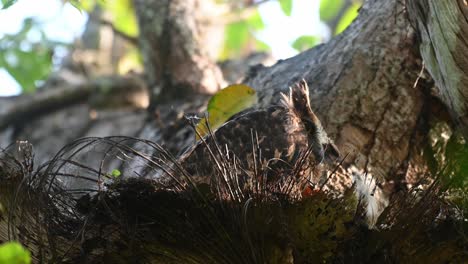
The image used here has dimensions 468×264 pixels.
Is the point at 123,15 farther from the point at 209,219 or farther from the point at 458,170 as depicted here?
the point at 458,170

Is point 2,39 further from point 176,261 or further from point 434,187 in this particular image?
point 434,187

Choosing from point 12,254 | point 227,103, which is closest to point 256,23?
point 227,103

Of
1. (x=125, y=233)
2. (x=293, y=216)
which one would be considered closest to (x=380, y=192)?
(x=293, y=216)

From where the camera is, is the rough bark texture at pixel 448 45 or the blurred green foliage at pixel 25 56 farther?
the blurred green foliage at pixel 25 56

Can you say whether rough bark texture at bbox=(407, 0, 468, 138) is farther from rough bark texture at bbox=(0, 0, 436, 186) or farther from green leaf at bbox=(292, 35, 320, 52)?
green leaf at bbox=(292, 35, 320, 52)

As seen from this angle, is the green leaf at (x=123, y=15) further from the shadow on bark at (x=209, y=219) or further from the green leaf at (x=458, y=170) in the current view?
the green leaf at (x=458, y=170)

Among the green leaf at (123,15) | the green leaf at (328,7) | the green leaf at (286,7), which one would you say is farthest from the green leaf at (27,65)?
the green leaf at (328,7)
